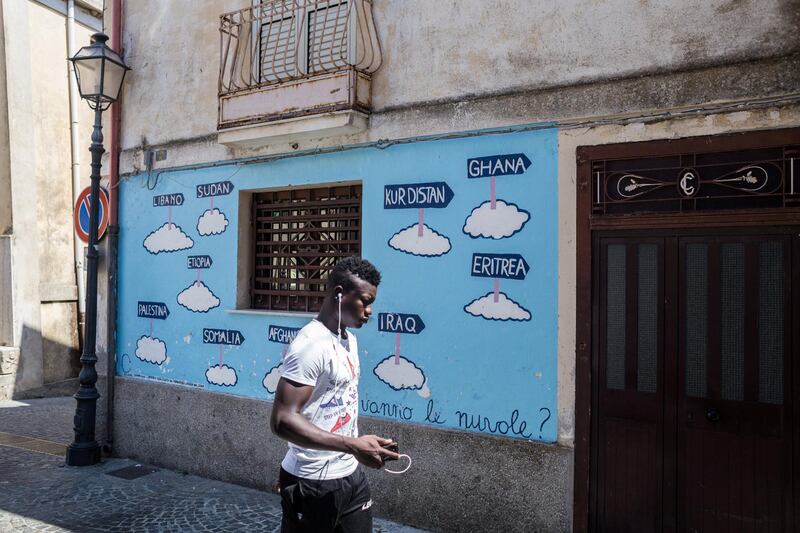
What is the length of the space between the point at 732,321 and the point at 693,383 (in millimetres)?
478

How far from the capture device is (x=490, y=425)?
16.9 ft

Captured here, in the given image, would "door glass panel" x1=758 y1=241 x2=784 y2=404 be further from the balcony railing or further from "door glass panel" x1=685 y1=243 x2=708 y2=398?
the balcony railing

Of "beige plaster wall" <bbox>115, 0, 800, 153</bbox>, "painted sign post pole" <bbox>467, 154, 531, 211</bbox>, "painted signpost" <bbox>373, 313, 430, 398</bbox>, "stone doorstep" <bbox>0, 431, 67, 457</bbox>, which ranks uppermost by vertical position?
"beige plaster wall" <bbox>115, 0, 800, 153</bbox>

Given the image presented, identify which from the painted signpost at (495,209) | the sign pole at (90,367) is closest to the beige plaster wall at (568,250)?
the painted signpost at (495,209)

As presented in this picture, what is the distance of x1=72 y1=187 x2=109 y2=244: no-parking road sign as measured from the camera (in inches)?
296

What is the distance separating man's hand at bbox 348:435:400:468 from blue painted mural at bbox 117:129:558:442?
7.68ft

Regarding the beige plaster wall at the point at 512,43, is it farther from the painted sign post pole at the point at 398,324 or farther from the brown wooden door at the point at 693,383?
the painted sign post pole at the point at 398,324

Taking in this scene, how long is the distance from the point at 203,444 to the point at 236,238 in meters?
2.11

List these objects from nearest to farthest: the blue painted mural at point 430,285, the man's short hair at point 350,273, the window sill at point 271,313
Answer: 1. the man's short hair at point 350,273
2. the blue painted mural at point 430,285
3. the window sill at point 271,313

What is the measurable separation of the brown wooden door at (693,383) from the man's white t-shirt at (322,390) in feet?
7.67

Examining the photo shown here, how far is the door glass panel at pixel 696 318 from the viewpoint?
4.43 meters

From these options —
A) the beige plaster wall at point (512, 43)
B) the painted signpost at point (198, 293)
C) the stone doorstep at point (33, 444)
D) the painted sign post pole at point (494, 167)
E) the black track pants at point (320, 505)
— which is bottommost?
the stone doorstep at point (33, 444)

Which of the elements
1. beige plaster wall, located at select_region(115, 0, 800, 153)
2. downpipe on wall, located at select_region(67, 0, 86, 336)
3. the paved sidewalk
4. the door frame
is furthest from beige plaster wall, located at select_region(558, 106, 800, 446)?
downpipe on wall, located at select_region(67, 0, 86, 336)

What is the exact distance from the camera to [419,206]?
5.58 meters
